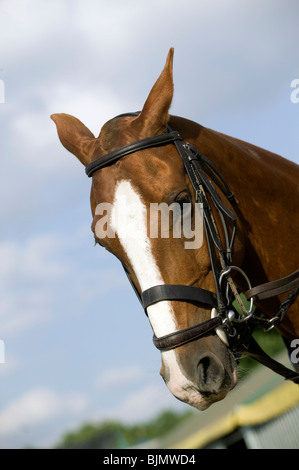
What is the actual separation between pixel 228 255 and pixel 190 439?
5.76 meters

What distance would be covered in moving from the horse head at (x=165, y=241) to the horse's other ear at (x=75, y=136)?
49 cm

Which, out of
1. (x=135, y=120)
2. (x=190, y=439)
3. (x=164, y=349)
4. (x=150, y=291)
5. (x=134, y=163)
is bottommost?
(x=190, y=439)

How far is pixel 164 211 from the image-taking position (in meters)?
3.52

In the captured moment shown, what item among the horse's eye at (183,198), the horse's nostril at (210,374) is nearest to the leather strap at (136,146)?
the horse's eye at (183,198)

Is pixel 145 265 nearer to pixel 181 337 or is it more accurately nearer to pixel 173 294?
pixel 173 294

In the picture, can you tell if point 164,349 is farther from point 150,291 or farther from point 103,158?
point 103,158

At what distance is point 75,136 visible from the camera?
4527 mm

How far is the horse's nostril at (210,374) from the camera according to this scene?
335 cm

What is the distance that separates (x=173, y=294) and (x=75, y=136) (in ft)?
5.72

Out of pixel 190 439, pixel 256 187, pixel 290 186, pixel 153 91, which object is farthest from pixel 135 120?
pixel 190 439

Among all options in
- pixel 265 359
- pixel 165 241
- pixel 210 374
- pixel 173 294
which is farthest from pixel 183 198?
pixel 265 359

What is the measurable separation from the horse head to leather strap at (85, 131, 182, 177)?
0.03m

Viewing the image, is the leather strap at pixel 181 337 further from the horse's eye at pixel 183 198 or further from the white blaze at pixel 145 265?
the horse's eye at pixel 183 198

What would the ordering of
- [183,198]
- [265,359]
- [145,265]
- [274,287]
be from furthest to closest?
[265,359] → [274,287] → [183,198] → [145,265]
